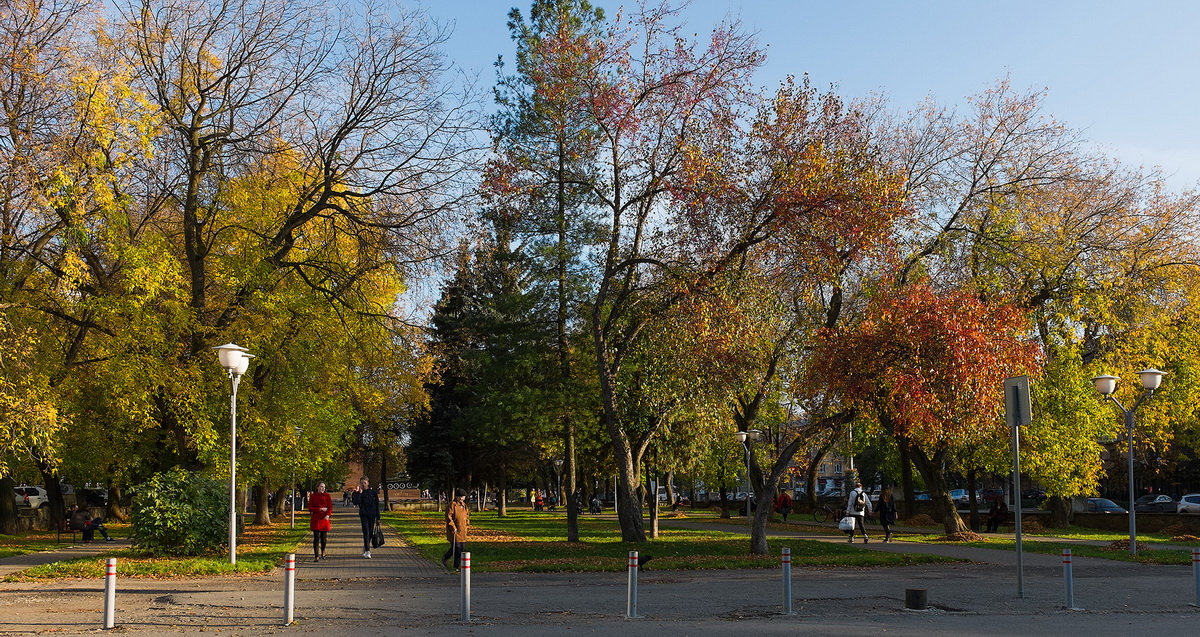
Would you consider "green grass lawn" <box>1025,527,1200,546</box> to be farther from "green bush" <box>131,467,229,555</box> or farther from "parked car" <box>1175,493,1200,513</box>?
"green bush" <box>131,467,229,555</box>

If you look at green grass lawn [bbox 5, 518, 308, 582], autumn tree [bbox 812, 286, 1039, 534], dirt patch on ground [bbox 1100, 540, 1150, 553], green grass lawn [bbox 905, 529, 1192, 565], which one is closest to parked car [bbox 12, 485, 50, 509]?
green grass lawn [bbox 5, 518, 308, 582]

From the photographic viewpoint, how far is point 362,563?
21.7 meters

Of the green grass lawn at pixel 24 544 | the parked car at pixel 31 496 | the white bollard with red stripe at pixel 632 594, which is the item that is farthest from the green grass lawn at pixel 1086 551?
the parked car at pixel 31 496

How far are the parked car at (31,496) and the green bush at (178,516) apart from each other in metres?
39.3

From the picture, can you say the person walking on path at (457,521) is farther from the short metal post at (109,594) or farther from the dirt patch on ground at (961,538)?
the dirt patch on ground at (961,538)

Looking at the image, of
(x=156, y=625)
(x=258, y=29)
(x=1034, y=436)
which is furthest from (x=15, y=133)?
(x=1034, y=436)

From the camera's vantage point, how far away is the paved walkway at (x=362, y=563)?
18.9 m

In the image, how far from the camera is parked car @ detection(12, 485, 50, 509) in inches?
2166

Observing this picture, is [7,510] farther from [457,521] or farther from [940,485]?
[940,485]

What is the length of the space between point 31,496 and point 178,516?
4677cm

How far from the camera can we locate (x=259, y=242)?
25.4 meters

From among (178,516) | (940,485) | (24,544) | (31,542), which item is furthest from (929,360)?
(31,542)

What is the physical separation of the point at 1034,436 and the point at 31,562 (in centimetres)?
2750

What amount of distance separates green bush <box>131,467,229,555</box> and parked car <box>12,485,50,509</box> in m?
39.3
